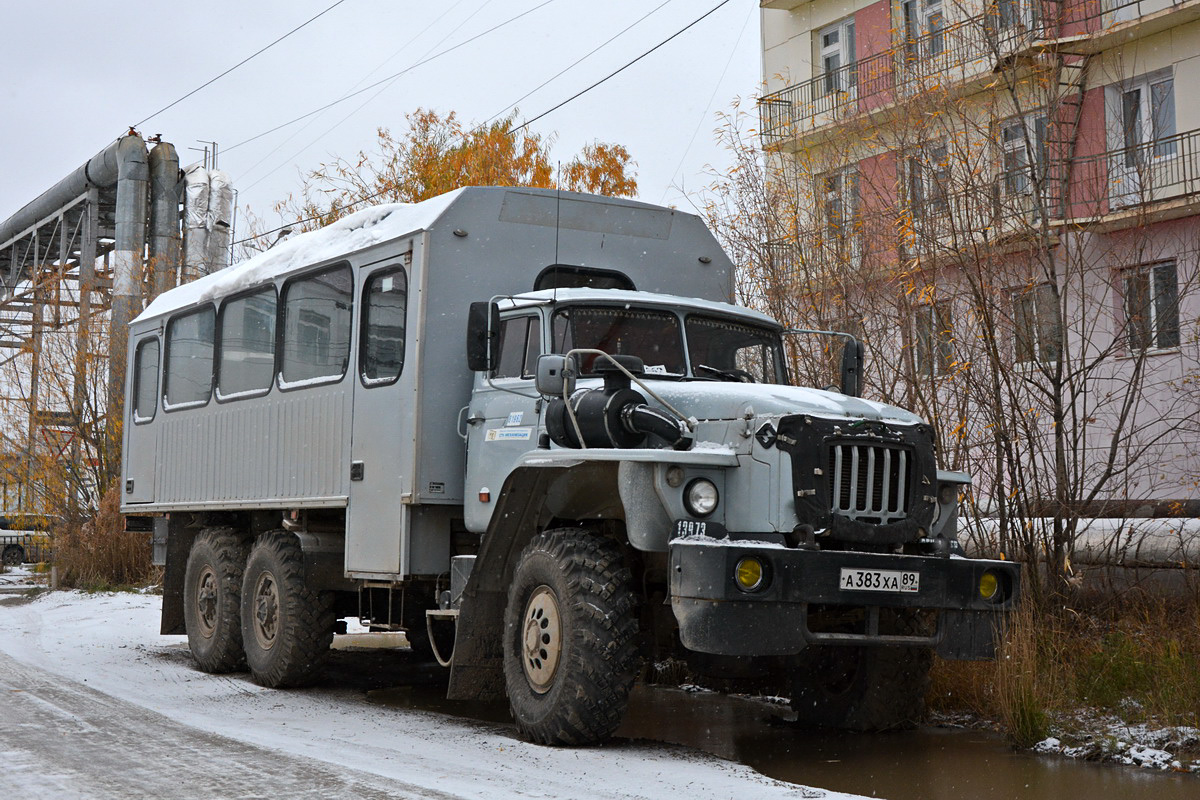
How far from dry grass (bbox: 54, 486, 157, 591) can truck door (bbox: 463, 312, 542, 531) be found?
14883 mm

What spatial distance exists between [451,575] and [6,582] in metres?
22.9

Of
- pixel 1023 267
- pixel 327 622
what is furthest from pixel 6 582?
pixel 1023 267

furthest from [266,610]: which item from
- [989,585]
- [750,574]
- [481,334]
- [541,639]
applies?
[989,585]

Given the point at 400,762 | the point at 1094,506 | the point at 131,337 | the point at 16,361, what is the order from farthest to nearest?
the point at 16,361
the point at 131,337
the point at 1094,506
the point at 400,762

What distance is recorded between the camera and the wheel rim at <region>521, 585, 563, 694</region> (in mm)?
7879

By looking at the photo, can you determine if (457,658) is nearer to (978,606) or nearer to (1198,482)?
(978,606)

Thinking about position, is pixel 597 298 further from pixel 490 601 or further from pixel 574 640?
pixel 574 640

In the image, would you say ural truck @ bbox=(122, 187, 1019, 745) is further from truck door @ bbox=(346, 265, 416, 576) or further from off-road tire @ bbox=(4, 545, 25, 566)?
off-road tire @ bbox=(4, 545, 25, 566)

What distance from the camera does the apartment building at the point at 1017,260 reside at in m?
10.7

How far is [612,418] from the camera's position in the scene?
7969 millimetres

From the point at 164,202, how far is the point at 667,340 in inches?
904

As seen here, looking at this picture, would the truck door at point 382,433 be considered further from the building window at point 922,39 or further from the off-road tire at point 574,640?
the building window at point 922,39

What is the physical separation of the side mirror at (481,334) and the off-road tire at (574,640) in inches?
50.0

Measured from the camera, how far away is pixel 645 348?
902 cm
